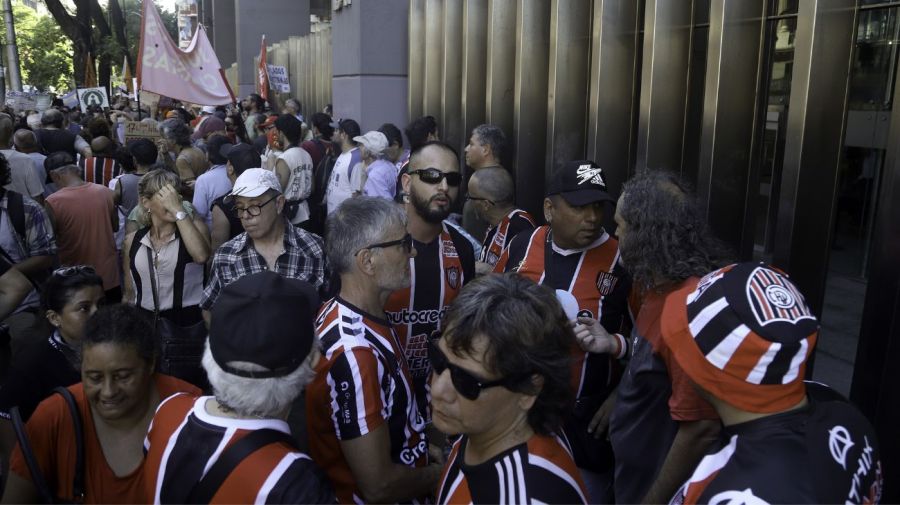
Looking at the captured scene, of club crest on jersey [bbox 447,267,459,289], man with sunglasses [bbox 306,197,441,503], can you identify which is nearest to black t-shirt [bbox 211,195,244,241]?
club crest on jersey [bbox 447,267,459,289]

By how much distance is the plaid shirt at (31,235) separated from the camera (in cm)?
446

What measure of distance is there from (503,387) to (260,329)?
666 mm

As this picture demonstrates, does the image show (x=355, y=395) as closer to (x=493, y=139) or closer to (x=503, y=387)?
(x=503, y=387)

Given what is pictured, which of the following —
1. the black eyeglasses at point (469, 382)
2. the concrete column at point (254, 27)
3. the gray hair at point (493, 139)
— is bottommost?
the black eyeglasses at point (469, 382)

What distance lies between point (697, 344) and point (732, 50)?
2720mm

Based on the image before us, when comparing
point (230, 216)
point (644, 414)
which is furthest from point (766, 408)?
point (230, 216)

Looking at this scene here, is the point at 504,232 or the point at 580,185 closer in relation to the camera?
the point at 580,185

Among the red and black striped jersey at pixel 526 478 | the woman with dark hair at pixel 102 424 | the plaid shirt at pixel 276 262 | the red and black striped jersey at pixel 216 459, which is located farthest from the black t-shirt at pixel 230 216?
the red and black striped jersey at pixel 526 478

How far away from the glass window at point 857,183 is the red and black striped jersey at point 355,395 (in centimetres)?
263

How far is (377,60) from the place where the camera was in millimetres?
8492

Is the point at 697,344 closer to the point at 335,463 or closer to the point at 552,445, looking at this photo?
the point at 552,445

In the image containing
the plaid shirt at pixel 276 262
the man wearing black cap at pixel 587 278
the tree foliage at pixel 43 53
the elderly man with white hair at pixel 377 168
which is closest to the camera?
the man wearing black cap at pixel 587 278

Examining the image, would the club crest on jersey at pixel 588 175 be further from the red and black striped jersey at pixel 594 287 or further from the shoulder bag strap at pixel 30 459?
the shoulder bag strap at pixel 30 459

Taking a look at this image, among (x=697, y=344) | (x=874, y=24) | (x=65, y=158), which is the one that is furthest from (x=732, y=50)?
(x=65, y=158)
